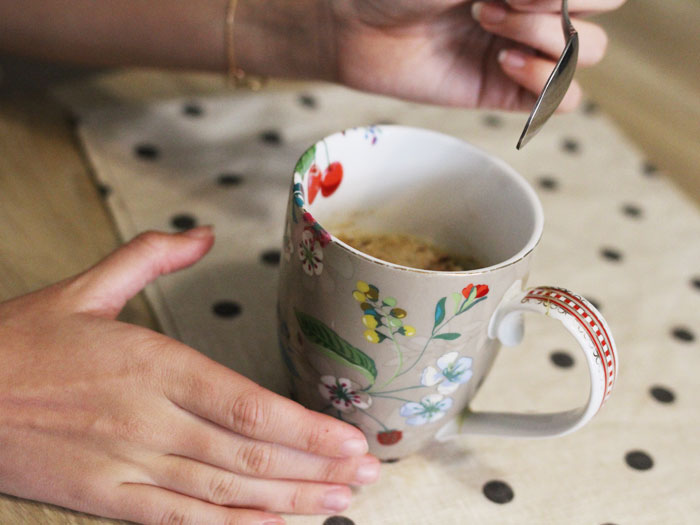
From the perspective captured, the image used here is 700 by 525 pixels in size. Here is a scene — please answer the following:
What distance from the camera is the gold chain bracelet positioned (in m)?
0.63

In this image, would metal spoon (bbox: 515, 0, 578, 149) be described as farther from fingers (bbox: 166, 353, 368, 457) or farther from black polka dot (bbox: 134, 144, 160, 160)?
black polka dot (bbox: 134, 144, 160, 160)

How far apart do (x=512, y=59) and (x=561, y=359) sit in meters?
0.23

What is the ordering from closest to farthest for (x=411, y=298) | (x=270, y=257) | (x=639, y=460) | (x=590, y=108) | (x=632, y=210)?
(x=411, y=298) < (x=639, y=460) < (x=270, y=257) < (x=632, y=210) < (x=590, y=108)

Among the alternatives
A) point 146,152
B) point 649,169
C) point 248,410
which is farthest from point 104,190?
point 649,169

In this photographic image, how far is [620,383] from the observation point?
20.2 inches

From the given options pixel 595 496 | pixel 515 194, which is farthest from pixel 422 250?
pixel 595 496

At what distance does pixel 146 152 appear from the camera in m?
0.64

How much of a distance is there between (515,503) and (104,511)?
0.23 meters

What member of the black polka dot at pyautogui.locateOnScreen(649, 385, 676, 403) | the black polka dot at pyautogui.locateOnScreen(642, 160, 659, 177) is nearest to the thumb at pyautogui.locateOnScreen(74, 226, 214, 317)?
the black polka dot at pyautogui.locateOnScreen(649, 385, 676, 403)

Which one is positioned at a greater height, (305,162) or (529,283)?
(305,162)

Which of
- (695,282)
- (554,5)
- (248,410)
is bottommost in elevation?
(695,282)

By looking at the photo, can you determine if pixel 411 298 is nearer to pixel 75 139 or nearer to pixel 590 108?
pixel 75 139

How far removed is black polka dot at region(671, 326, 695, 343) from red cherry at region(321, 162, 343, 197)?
11.7 inches

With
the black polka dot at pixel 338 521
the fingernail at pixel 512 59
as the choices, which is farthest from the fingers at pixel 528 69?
the black polka dot at pixel 338 521
